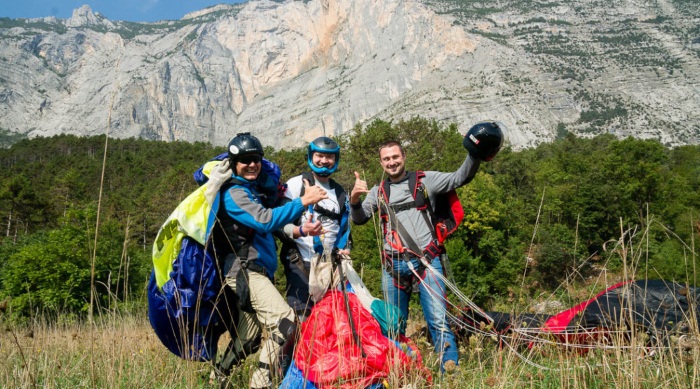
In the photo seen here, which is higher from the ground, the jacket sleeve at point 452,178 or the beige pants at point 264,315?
the jacket sleeve at point 452,178

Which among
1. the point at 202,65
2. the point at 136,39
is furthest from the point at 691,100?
the point at 136,39

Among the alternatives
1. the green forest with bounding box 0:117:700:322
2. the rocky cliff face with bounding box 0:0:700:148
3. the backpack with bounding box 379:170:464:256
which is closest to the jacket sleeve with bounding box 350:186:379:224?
the backpack with bounding box 379:170:464:256

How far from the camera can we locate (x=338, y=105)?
13325 centimetres

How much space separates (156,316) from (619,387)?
2.67m

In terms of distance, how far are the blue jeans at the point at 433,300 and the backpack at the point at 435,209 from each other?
0.17 m

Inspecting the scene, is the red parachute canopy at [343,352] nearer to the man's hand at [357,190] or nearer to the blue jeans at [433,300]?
the blue jeans at [433,300]

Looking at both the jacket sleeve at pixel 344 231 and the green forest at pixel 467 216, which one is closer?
the jacket sleeve at pixel 344 231

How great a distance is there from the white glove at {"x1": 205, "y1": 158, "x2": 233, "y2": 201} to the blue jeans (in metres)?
1.34

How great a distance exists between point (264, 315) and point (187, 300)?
0.50 m

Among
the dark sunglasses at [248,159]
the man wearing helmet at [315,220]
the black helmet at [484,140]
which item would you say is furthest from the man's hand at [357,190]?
the black helmet at [484,140]

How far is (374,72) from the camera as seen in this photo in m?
135

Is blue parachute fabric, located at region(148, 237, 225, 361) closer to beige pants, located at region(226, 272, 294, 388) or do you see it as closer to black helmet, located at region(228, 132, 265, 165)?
beige pants, located at region(226, 272, 294, 388)

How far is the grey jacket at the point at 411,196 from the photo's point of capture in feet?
11.6

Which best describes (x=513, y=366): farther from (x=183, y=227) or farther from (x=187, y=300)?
(x=183, y=227)
